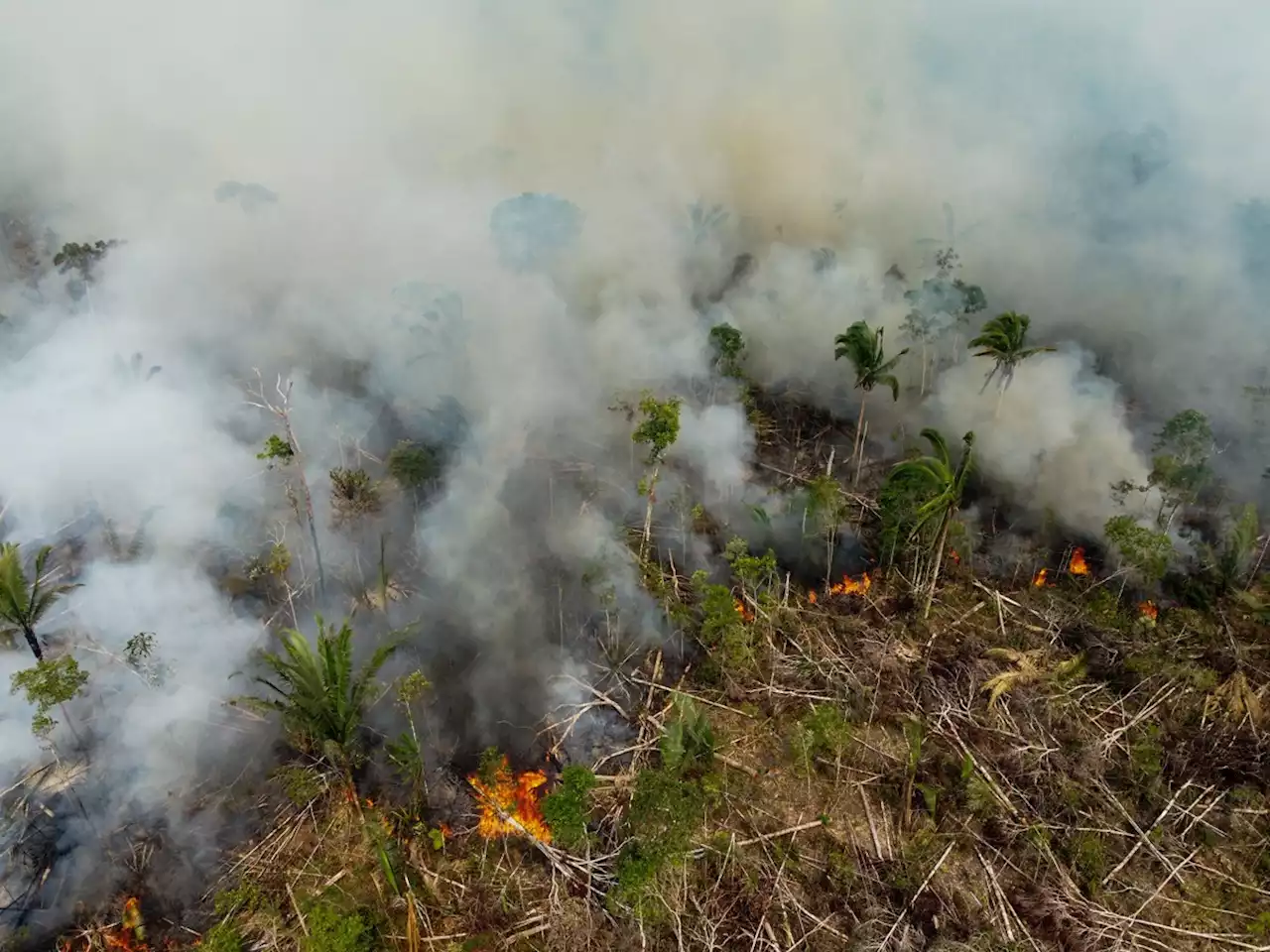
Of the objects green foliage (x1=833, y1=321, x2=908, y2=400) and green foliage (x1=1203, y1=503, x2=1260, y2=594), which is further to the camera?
green foliage (x1=833, y1=321, x2=908, y2=400)

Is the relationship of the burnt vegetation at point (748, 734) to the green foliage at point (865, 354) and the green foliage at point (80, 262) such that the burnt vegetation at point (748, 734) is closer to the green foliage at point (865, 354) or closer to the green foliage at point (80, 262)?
the green foliage at point (865, 354)

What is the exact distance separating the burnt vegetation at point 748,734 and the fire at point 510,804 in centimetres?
4

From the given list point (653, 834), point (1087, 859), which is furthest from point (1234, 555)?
point (653, 834)

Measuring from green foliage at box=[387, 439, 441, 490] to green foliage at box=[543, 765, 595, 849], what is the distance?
6.79 meters

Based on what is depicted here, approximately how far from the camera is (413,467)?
15.2 metres

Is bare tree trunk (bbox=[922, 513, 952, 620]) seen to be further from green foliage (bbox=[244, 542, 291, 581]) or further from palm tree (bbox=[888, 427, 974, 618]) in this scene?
green foliage (bbox=[244, 542, 291, 581])

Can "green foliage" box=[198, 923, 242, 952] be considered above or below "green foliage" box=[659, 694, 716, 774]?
below

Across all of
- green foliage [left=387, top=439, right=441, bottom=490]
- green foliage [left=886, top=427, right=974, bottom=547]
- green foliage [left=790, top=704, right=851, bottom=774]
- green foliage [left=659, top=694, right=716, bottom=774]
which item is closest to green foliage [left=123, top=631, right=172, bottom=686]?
green foliage [left=387, top=439, right=441, bottom=490]

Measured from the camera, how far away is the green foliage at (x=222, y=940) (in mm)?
9336

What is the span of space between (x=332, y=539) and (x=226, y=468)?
261 cm

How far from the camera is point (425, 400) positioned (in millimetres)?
17766

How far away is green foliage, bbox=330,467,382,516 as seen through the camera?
15.1m

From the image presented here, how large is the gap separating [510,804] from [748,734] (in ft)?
12.4

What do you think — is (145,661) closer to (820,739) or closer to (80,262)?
(820,739)
